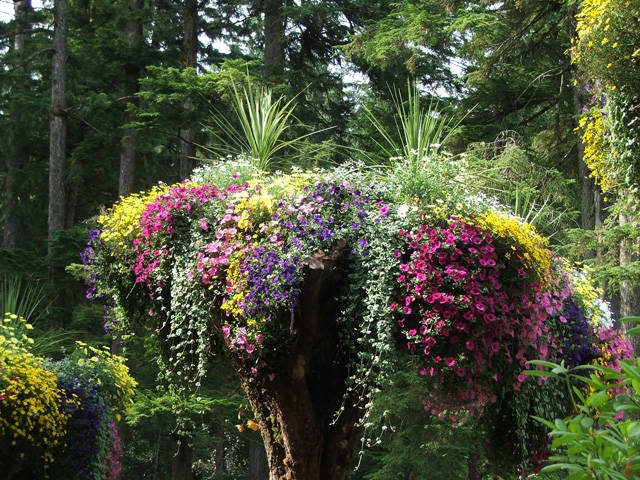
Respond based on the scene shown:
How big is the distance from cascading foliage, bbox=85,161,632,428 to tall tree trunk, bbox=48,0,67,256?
10.7 metres

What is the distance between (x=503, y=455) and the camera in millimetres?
5672

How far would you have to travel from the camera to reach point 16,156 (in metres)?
18.7

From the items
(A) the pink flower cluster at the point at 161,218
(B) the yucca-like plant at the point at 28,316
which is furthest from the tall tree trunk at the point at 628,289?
(B) the yucca-like plant at the point at 28,316

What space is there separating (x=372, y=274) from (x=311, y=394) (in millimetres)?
1127

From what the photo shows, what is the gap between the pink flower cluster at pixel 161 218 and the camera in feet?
16.9

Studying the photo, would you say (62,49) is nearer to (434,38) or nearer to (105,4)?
(105,4)

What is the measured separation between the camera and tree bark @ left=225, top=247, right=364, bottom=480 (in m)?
4.69

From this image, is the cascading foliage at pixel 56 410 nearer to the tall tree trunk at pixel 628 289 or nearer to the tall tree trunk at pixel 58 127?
the tall tree trunk at pixel 628 289

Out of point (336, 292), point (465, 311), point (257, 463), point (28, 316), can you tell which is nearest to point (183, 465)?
point (257, 463)

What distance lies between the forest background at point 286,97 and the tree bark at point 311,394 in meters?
4.95

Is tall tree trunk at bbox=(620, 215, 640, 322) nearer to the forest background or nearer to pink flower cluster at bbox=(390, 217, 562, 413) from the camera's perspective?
the forest background

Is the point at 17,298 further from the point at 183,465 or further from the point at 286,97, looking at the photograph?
the point at 286,97

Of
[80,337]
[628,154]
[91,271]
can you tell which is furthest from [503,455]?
[80,337]

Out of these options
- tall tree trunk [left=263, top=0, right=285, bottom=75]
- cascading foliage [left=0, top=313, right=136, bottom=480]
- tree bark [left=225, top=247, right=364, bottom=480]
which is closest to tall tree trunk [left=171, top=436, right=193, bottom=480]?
cascading foliage [left=0, top=313, right=136, bottom=480]
